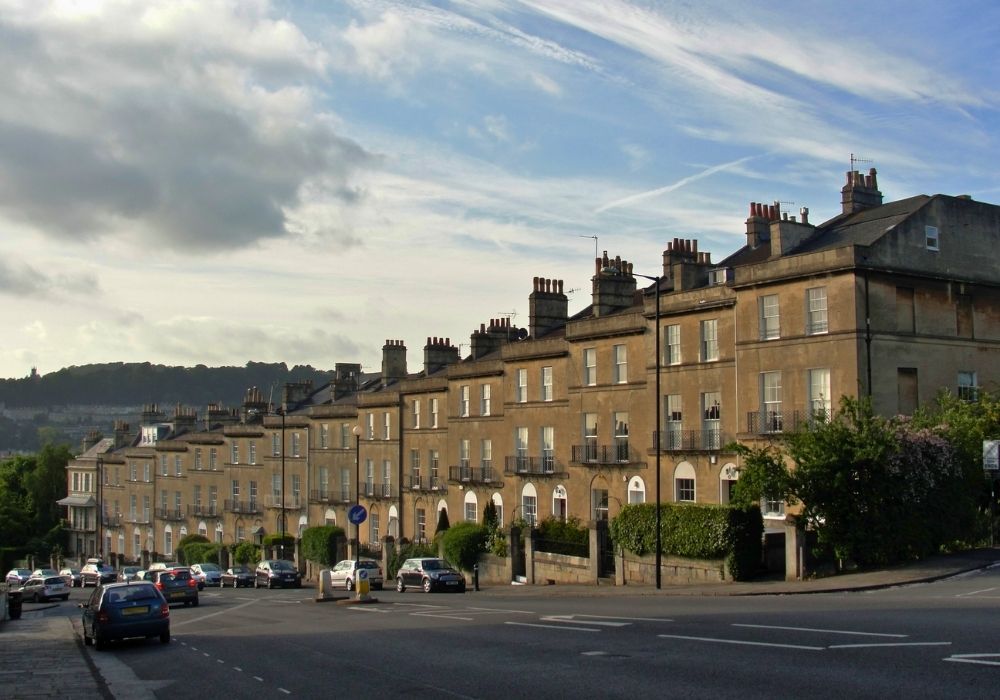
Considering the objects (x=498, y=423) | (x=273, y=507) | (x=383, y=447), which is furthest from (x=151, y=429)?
(x=498, y=423)

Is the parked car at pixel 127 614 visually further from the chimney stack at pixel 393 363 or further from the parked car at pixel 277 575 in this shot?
the chimney stack at pixel 393 363

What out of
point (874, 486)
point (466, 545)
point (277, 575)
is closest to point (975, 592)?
point (874, 486)

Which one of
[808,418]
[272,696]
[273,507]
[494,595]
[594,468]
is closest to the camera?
[272,696]

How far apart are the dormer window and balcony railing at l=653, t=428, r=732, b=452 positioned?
35.2ft

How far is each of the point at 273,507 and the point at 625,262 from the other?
4019cm

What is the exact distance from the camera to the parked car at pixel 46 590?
59531 mm

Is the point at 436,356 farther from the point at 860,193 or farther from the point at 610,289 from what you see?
the point at 860,193

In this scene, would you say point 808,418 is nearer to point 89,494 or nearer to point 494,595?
point 494,595

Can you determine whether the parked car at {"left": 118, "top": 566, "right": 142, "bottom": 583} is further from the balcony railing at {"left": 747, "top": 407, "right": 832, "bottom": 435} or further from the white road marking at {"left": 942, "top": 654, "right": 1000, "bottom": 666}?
the white road marking at {"left": 942, "top": 654, "right": 1000, "bottom": 666}

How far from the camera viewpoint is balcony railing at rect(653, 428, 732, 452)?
42875 mm

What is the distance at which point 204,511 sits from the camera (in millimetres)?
90188

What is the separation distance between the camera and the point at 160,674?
20.1 meters

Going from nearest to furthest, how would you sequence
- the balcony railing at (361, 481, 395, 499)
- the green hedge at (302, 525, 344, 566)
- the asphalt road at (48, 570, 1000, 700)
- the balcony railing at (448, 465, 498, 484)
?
the asphalt road at (48, 570, 1000, 700)
the balcony railing at (448, 465, 498, 484)
the green hedge at (302, 525, 344, 566)
the balcony railing at (361, 481, 395, 499)

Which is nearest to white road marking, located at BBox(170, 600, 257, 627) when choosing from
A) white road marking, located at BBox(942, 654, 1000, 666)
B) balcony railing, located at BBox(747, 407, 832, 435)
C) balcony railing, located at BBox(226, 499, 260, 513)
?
balcony railing, located at BBox(747, 407, 832, 435)
